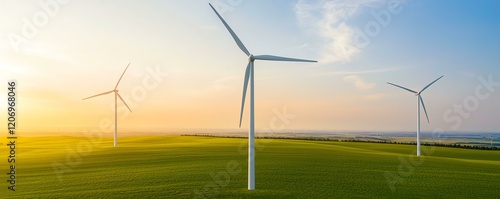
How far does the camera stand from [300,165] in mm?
31156

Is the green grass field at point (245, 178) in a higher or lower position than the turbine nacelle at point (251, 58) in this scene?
lower

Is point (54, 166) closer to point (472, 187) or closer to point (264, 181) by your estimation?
point (264, 181)

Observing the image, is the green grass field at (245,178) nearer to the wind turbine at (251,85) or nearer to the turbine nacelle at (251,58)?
the wind turbine at (251,85)

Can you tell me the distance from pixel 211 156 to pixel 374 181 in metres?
16.1

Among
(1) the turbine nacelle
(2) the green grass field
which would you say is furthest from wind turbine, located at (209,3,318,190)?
(2) the green grass field

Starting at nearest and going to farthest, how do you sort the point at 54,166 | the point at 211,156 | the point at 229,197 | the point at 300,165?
the point at 229,197
the point at 300,165
the point at 54,166
the point at 211,156

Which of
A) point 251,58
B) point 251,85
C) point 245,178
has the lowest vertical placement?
point 245,178

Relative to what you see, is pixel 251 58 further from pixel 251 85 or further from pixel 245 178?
pixel 245 178

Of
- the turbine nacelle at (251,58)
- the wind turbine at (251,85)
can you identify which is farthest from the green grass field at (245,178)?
the turbine nacelle at (251,58)

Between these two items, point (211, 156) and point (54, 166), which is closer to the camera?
point (54, 166)

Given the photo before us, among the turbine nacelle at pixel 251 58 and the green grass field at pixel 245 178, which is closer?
the green grass field at pixel 245 178

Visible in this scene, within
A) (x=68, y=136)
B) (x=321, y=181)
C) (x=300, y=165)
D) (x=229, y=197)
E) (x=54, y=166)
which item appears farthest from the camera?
(x=68, y=136)

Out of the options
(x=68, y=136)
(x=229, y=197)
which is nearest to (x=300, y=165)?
(x=229, y=197)

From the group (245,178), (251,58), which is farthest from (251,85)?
(245,178)
